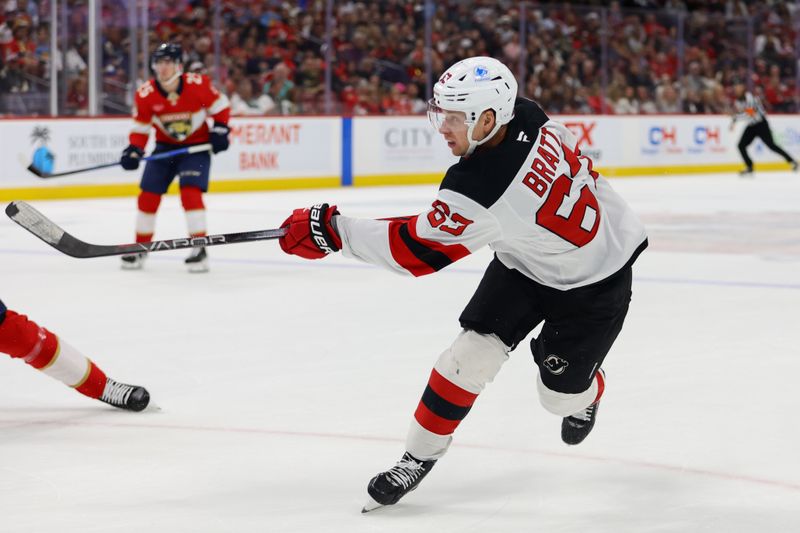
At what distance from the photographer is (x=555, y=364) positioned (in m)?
2.99

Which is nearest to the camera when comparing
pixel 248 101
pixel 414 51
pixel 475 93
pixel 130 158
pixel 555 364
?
pixel 475 93

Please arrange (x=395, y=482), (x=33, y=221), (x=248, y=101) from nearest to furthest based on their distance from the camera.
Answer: (x=395, y=482) < (x=33, y=221) < (x=248, y=101)

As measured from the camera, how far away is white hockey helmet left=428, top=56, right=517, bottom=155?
8.92 feet

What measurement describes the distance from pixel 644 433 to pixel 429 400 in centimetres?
87

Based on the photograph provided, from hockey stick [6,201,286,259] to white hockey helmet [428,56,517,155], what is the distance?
1.57ft

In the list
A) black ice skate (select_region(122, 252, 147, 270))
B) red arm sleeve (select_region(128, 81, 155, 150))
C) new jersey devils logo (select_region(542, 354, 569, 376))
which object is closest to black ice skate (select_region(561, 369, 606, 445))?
new jersey devils logo (select_region(542, 354, 569, 376))

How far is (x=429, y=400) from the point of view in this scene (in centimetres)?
289

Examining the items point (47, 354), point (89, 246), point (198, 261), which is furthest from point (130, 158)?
point (89, 246)

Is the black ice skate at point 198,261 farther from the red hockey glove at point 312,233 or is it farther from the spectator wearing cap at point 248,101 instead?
the spectator wearing cap at point 248,101

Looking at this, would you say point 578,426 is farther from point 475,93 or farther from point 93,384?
point 93,384

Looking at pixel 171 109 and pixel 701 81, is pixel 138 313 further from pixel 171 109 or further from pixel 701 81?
pixel 701 81

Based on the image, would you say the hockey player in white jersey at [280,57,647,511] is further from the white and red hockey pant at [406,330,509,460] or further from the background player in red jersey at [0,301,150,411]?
the background player in red jersey at [0,301,150,411]

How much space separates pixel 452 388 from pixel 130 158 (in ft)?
15.6

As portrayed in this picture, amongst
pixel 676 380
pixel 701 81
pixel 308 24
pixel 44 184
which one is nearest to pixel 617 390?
pixel 676 380
